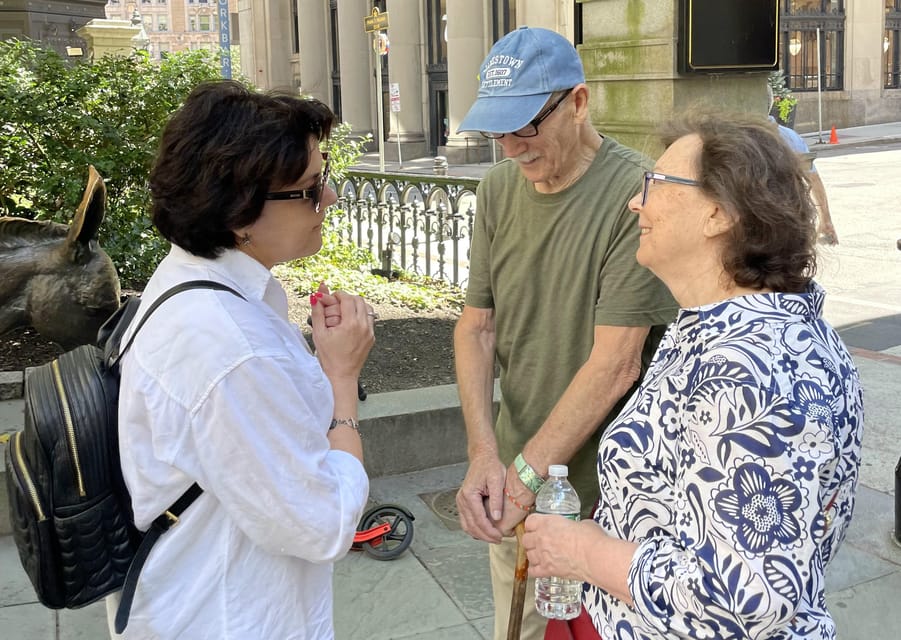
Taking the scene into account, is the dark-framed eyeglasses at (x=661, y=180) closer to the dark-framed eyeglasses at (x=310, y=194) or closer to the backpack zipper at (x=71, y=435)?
the dark-framed eyeglasses at (x=310, y=194)

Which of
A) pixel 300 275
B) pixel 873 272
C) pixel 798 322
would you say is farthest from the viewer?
pixel 873 272

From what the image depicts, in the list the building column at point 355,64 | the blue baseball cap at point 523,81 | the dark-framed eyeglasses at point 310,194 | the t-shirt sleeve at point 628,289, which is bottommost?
the t-shirt sleeve at point 628,289

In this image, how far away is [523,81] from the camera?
256cm

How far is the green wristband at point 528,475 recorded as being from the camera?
2580 mm

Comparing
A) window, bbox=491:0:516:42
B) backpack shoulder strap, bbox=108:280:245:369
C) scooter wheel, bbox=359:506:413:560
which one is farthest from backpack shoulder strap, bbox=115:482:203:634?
window, bbox=491:0:516:42

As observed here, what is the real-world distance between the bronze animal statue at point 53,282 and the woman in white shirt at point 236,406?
3.46 metres

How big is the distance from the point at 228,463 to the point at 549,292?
1218 millimetres

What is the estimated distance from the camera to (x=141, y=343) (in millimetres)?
1821

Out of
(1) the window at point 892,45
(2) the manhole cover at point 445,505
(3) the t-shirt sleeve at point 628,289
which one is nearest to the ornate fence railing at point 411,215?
(2) the manhole cover at point 445,505

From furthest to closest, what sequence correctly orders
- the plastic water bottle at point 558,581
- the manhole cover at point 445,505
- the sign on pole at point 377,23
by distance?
the sign on pole at point 377,23
the manhole cover at point 445,505
the plastic water bottle at point 558,581

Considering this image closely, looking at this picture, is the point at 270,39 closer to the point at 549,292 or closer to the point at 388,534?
the point at 388,534

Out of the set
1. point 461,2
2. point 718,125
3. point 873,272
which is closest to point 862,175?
point 873,272

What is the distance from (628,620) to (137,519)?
985 mm

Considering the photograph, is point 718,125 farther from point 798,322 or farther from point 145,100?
point 145,100
